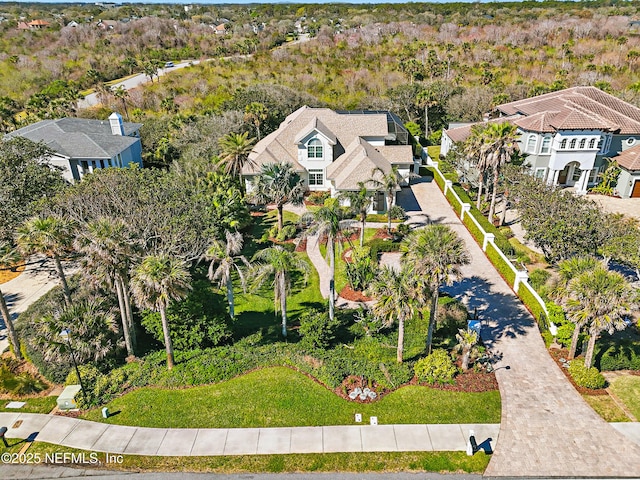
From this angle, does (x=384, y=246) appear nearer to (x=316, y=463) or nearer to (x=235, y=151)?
(x=235, y=151)

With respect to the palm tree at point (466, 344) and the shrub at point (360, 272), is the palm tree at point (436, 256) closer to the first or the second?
the palm tree at point (466, 344)

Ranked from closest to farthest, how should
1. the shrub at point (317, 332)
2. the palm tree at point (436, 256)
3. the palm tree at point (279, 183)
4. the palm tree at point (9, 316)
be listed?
1. the palm tree at point (436, 256)
2. the palm tree at point (9, 316)
3. the shrub at point (317, 332)
4. the palm tree at point (279, 183)

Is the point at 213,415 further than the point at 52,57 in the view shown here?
No

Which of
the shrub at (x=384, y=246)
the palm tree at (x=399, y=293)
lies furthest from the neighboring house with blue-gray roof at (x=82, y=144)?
the palm tree at (x=399, y=293)

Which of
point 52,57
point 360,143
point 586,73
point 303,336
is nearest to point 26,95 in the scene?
point 52,57

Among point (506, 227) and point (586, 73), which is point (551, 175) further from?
point (586, 73)

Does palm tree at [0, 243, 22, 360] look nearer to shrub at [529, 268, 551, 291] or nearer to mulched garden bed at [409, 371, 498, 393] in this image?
mulched garden bed at [409, 371, 498, 393]
